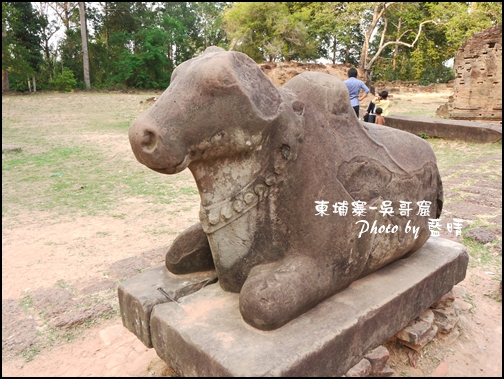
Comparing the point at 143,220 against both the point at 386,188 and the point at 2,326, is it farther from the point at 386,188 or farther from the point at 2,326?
the point at 386,188

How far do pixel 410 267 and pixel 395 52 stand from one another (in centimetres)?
3029

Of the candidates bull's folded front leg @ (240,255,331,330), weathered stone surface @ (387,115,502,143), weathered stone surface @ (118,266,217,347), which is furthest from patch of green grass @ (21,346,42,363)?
weathered stone surface @ (387,115,502,143)

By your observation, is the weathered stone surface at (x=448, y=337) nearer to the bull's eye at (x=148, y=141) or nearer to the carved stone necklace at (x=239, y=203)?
the carved stone necklace at (x=239, y=203)

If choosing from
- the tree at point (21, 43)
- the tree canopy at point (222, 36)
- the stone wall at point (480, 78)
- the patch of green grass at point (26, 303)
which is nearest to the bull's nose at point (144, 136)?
the patch of green grass at point (26, 303)

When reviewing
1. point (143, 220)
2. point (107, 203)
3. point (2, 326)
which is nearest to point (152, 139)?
point (2, 326)

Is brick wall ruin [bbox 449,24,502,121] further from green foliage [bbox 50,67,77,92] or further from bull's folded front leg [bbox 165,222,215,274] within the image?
green foliage [bbox 50,67,77,92]

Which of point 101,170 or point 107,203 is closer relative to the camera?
point 107,203

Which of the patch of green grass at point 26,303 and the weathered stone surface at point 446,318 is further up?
the weathered stone surface at point 446,318

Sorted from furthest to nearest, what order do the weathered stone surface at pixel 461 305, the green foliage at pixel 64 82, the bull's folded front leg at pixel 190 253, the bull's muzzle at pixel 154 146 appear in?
the green foliage at pixel 64 82
the weathered stone surface at pixel 461 305
the bull's folded front leg at pixel 190 253
the bull's muzzle at pixel 154 146

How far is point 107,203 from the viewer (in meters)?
5.13

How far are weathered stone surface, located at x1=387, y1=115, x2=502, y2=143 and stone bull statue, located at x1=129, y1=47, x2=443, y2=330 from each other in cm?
780

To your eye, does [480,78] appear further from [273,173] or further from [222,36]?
[222,36]

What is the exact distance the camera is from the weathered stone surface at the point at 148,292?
2.01 m

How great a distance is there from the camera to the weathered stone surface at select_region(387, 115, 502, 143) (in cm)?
867
